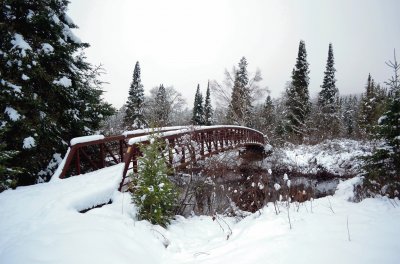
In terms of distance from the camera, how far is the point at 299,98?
30.3 meters

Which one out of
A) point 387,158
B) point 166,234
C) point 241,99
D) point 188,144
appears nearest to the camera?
point 166,234

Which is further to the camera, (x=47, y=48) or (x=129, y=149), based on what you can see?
(x=47, y=48)

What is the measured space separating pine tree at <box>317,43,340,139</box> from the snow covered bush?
29351 millimetres

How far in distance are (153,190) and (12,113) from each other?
4.77 m

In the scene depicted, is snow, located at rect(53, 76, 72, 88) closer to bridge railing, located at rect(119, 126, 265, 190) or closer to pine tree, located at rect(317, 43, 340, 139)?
bridge railing, located at rect(119, 126, 265, 190)

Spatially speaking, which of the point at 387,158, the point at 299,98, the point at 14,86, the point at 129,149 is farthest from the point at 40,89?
the point at 299,98

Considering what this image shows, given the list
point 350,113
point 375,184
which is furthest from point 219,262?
point 350,113

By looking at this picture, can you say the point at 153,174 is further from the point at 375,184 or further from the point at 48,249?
the point at 375,184

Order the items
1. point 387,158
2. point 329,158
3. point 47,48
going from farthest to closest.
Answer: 1. point 329,158
2. point 47,48
3. point 387,158

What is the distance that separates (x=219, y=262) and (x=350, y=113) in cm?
6477

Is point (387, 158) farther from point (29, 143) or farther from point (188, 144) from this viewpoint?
point (29, 143)

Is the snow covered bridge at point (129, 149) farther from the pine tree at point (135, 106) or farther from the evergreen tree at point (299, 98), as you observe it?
the pine tree at point (135, 106)

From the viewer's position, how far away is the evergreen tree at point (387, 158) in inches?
249

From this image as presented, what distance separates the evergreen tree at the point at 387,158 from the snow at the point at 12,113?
9.59 meters
